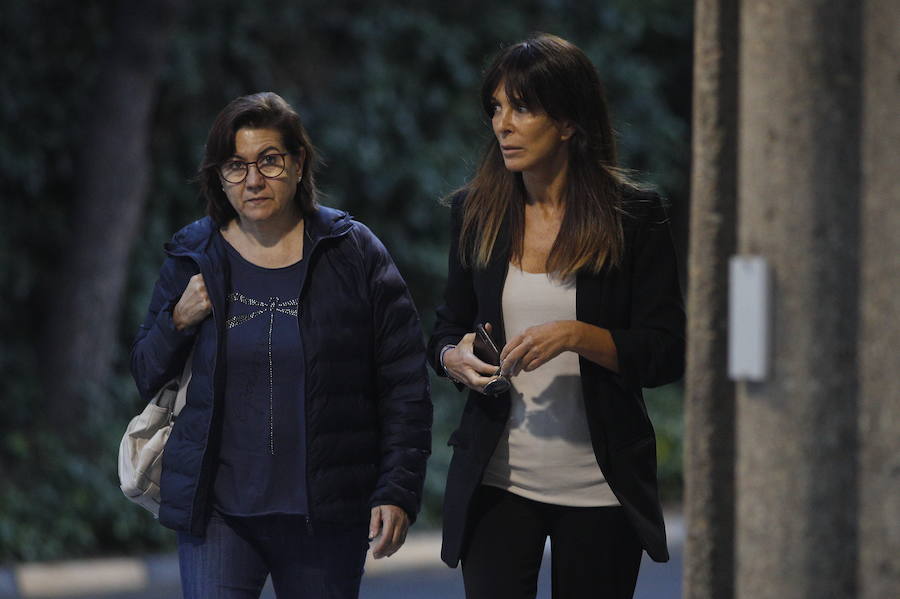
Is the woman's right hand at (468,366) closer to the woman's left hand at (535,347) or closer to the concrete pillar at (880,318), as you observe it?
the woman's left hand at (535,347)

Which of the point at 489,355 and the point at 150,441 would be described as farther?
the point at 150,441

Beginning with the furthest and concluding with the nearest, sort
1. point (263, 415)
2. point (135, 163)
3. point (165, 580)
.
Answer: point (135, 163)
point (165, 580)
point (263, 415)

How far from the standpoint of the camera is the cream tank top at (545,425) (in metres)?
3.88

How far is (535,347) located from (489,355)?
0.65 feet

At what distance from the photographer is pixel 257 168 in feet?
13.6

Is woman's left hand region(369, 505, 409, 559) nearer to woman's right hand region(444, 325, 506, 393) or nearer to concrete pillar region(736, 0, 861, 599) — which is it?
woman's right hand region(444, 325, 506, 393)

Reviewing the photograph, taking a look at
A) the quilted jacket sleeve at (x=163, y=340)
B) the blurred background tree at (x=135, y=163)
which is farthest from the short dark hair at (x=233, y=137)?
the blurred background tree at (x=135, y=163)

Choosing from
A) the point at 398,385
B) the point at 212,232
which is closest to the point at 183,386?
the point at 212,232

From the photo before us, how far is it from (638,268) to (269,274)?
1.01 meters

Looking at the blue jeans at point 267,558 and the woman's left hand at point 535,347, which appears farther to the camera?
the blue jeans at point 267,558

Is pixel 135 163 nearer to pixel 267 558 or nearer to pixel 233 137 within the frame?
pixel 233 137

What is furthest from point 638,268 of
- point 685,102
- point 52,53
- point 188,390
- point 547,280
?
point 685,102

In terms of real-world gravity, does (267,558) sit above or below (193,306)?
below

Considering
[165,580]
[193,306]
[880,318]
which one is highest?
[880,318]
